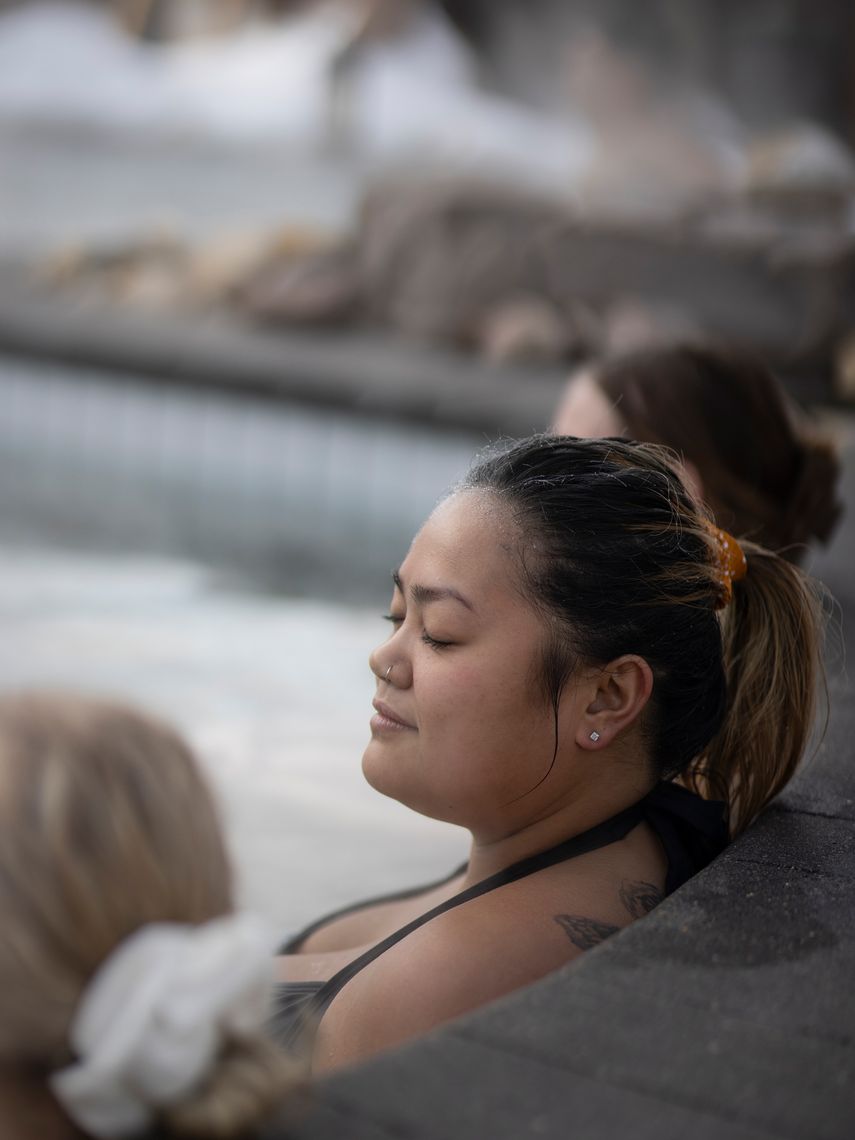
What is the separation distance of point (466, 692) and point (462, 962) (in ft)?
0.81

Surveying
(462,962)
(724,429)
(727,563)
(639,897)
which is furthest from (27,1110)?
(724,429)

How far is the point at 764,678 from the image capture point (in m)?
1.55

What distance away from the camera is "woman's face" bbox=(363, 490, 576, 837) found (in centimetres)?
134

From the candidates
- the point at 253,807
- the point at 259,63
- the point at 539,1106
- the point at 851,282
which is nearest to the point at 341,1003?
the point at 539,1106

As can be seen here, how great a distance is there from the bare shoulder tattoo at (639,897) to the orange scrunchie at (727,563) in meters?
0.29

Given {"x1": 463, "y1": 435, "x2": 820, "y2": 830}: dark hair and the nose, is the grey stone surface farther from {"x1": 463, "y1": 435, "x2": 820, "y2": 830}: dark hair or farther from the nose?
the nose

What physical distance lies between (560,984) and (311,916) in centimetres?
165

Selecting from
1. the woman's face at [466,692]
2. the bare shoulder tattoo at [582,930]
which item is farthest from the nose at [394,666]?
the bare shoulder tattoo at [582,930]

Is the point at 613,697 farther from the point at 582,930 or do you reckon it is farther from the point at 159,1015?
the point at 159,1015

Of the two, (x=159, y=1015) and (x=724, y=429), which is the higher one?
(x=724, y=429)

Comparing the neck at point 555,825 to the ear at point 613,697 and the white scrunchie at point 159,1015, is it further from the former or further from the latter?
the white scrunchie at point 159,1015

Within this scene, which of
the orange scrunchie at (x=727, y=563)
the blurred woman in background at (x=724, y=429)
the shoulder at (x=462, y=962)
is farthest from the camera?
the blurred woman in background at (x=724, y=429)

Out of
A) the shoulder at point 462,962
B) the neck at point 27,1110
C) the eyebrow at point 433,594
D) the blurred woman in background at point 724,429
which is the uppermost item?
the blurred woman in background at point 724,429

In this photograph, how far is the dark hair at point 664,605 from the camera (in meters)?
1.35
